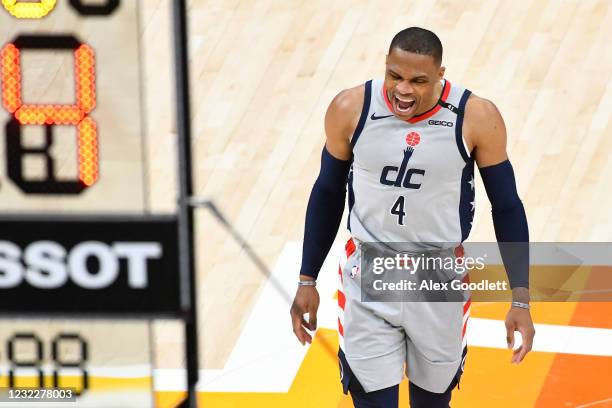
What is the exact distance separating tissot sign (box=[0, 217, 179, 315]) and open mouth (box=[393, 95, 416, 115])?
2.73 ft

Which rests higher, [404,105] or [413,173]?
[404,105]

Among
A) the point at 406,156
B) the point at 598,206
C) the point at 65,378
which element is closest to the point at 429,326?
the point at 406,156

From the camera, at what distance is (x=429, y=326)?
4.49 m

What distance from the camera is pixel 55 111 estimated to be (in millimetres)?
3781

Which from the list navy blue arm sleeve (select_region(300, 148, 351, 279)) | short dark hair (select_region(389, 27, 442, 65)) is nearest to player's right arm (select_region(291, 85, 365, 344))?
navy blue arm sleeve (select_region(300, 148, 351, 279))

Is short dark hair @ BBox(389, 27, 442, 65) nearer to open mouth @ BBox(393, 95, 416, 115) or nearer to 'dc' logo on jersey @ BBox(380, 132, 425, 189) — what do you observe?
open mouth @ BBox(393, 95, 416, 115)

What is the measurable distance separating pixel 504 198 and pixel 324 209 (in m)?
0.60

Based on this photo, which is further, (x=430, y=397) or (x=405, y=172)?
(x=430, y=397)

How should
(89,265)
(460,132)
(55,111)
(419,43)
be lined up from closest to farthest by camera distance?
(55,111) < (89,265) < (419,43) < (460,132)

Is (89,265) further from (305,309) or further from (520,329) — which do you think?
(520,329)

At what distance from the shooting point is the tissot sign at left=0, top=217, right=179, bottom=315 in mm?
3914

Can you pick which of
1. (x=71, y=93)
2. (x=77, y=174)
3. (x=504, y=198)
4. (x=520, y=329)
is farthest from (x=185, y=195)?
(x=520, y=329)

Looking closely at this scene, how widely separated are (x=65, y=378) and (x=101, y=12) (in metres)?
1.21

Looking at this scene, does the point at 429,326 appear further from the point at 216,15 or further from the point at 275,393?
the point at 216,15
